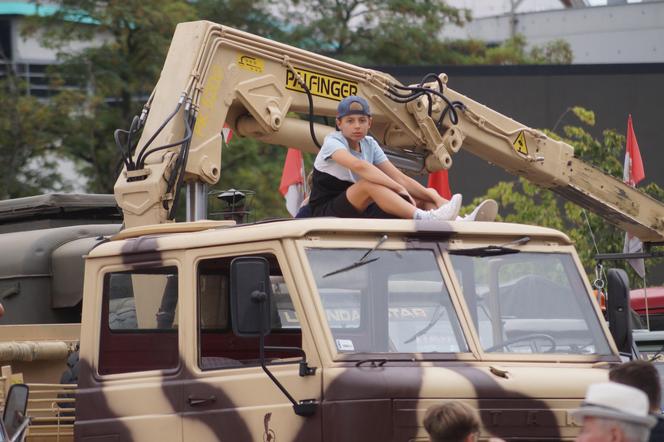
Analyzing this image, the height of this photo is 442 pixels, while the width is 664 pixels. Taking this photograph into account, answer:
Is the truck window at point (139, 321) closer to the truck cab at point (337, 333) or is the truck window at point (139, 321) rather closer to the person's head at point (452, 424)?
the truck cab at point (337, 333)

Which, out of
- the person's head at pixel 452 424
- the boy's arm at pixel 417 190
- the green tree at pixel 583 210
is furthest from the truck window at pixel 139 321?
the green tree at pixel 583 210

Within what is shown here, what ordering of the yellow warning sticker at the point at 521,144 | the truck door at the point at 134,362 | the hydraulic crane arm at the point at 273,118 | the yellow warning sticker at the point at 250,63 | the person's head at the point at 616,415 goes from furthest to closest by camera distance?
the yellow warning sticker at the point at 521,144 → the yellow warning sticker at the point at 250,63 → the hydraulic crane arm at the point at 273,118 → the truck door at the point at 134,362 → the person's head at the point at 616,415

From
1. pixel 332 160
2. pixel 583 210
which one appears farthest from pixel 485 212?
pixel 583 210

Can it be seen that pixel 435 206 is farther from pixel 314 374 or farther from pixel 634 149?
pixel 634 149

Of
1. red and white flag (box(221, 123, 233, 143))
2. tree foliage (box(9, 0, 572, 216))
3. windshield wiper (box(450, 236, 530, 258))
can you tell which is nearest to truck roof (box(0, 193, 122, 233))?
red and white flag (box(221, 123, 233, 143))

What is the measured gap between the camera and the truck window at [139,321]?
7.86 metres

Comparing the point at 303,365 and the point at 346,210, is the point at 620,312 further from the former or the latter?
the point at 303,365

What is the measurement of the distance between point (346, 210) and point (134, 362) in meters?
1.58

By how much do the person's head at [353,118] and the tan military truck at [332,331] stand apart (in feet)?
3.86

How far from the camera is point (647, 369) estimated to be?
19.5 ft

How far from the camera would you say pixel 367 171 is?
8406mm

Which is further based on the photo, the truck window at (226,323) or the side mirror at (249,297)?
the truck window at (226,323)

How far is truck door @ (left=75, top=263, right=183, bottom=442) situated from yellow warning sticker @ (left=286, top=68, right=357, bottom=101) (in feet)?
8.89

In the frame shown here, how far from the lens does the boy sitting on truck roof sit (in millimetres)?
8320
